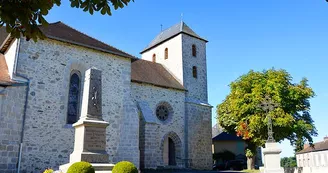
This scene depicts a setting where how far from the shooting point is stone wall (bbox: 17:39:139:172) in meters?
13.5

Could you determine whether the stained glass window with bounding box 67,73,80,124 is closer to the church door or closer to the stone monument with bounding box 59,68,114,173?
the stone monument with bounding box 59,68,114,173

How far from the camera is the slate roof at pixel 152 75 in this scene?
19.6 m

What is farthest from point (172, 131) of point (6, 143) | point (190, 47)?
point (6, 143)

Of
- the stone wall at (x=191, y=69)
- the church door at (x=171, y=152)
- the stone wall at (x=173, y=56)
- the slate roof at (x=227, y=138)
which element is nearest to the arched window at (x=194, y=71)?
the stone wall at (x=191, y=69)

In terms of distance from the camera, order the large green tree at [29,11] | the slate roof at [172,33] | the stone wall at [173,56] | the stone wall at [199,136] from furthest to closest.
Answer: the slate roof at [172,33] → the stone wall at [173,56] → the stone wall at [199,136] → the large green tree at [29,11]

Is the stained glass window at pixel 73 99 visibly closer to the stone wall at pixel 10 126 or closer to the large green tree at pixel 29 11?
the stone wall at pixel 10 126

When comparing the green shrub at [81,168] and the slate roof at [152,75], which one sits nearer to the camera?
the green shrub at [81,168]

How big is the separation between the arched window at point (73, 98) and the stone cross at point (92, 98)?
507cm

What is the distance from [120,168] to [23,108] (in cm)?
733

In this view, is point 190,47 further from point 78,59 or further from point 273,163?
point 273,163

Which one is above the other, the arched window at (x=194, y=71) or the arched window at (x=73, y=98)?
the arched window at (x=194, y=71)

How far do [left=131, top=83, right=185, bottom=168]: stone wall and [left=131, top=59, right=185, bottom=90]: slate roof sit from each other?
1.09 feet

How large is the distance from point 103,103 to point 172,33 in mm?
10922

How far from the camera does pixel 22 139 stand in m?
13.0
